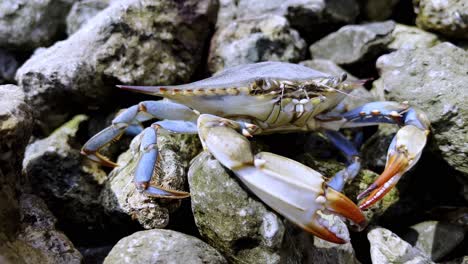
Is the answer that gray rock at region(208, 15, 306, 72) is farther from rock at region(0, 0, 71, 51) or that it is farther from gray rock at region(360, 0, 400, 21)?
rock at region(0, 0, 71, 51)

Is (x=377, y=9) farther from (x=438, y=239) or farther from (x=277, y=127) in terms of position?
(x=438, y=239)

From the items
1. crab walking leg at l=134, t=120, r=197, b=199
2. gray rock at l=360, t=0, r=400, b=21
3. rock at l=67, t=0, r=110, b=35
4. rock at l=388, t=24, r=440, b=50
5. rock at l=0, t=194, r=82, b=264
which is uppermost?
rock at l=67, t=0, r=110, b=35

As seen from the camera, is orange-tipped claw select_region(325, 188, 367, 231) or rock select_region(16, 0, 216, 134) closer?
orange-tipped claw select_region(325, 188, 367, 231)

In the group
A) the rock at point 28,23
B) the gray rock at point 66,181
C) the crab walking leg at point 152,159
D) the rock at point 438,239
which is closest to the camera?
the crab walking leg at point 152,159

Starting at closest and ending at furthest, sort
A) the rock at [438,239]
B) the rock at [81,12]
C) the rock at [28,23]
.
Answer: the rock at [438,239] < the rock at [28,23] < the rock at [81,12]

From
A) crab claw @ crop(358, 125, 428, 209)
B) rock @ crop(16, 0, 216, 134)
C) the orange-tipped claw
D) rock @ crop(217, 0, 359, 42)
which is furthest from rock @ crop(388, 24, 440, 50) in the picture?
the orange-tipped claw

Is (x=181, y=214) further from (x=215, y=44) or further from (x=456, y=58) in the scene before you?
(x=456, y=58)

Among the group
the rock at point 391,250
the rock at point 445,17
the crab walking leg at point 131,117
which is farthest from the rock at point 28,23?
the rock at point 391,250

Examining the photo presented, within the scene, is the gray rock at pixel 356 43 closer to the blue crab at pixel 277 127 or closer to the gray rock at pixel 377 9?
the gray rock at pixel 377 9
